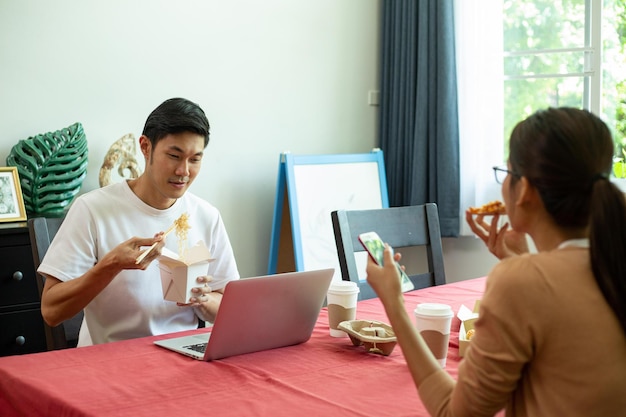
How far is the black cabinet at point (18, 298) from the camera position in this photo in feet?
8.91

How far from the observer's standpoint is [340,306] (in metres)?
1.79

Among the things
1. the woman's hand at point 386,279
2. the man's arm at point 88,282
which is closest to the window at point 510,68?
the man's arm at point 88,282

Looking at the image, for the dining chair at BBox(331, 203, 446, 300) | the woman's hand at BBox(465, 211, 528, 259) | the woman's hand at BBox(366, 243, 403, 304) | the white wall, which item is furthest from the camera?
the white wall

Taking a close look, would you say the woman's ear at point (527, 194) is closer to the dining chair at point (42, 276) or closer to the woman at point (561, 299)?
the woman at point (561, 299)

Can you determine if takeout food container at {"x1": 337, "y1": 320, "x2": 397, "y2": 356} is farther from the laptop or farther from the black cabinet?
the black cabinet

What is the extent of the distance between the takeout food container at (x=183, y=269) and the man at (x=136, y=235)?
0.32 ft

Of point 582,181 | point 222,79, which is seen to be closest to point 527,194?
point 582,181

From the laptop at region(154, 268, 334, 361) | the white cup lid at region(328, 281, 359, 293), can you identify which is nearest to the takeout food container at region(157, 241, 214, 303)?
the laptop at region(154, 268, 334, 361)

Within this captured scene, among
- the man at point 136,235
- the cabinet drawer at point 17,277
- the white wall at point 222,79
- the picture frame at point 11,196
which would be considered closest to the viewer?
the man at point 136,235

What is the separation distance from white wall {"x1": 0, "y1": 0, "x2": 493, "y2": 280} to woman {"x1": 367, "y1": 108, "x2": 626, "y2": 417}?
251cm

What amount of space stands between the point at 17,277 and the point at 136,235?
856mm

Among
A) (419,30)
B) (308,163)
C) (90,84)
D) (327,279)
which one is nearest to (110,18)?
(90,84)

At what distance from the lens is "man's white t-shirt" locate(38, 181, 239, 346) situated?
1.99 m

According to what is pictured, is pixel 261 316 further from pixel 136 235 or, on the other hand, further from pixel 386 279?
pixel 136 235
